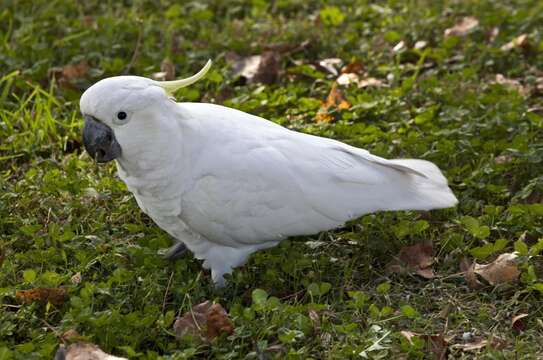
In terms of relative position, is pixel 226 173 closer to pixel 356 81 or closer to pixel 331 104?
pixel 331 104

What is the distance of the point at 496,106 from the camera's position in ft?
13.7

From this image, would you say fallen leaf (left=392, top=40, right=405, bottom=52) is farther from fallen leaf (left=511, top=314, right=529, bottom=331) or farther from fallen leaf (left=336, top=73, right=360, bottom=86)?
fallen leaf (left=511, top=314, right=529, bottom=331)

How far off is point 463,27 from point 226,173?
2469mm

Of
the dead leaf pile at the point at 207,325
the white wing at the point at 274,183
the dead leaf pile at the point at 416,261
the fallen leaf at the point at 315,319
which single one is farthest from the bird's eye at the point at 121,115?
the dead leaf pile at the point at 416,261

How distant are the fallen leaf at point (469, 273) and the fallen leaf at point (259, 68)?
1.73m

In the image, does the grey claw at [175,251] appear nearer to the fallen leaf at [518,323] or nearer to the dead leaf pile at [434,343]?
the dead leaf pile at [434,343]

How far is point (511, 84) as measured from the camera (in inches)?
177

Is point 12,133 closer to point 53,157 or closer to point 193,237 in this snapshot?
point 53,157

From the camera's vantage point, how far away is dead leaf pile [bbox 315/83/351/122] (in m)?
4.26

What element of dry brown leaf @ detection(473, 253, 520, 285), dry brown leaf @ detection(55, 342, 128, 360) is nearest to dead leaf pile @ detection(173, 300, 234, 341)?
dry brown leaf @ detection(55, 342, 128, 360)

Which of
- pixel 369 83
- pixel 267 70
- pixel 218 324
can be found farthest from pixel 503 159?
pixel 218 324

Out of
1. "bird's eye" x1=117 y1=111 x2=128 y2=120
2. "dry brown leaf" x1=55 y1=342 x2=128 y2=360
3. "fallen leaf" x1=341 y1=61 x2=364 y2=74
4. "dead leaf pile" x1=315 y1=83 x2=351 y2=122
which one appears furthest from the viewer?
"fallen leaf" x1=341 y1=61 x2=364 y2=74

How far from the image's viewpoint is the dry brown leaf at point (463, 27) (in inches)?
197

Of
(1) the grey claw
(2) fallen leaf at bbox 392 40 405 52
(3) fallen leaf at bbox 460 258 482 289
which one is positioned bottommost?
(1) the grey claw
